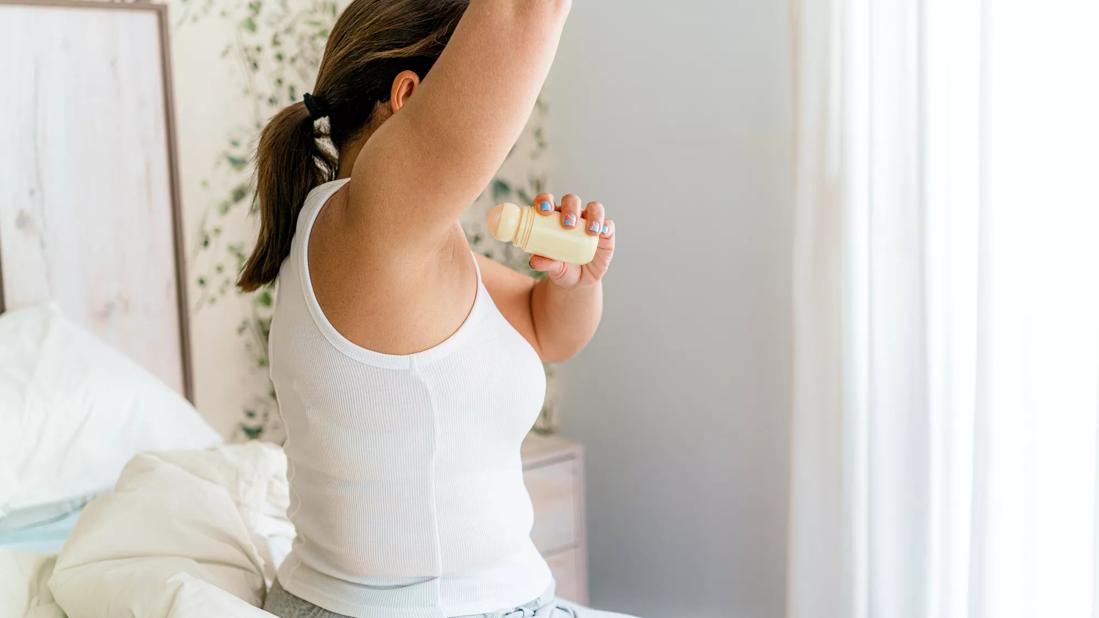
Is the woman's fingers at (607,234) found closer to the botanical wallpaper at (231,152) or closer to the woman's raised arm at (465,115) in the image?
the woman's raised arm at (465,115)

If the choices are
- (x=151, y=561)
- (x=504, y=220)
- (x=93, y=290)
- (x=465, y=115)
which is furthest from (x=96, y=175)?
(x=465, y=115)

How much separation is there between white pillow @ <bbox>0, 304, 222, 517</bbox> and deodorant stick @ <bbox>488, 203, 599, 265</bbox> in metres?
1.21

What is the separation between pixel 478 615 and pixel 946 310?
45.1 inches

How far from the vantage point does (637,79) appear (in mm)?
2711

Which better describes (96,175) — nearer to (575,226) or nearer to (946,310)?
(575,226)

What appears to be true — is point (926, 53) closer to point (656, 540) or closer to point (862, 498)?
point (862, 498)

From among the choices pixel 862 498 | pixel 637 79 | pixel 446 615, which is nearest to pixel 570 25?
pixel 637 79

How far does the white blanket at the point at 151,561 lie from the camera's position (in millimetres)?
1061

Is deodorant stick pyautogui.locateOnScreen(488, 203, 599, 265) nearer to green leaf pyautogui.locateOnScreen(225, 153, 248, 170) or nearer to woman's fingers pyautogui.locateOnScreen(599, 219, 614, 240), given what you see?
woman's fingers pyautogui.locateOnScreen(599, 219, 614, 240)

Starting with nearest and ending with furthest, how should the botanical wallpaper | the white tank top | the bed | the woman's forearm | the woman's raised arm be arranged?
the woman's raised arm, the white tank top, the woman's forearm, the bed, the botanical wallpaper

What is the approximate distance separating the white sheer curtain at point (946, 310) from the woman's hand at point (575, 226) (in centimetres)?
79

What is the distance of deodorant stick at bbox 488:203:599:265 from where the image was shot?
1.03 meters

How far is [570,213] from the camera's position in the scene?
3.50ft

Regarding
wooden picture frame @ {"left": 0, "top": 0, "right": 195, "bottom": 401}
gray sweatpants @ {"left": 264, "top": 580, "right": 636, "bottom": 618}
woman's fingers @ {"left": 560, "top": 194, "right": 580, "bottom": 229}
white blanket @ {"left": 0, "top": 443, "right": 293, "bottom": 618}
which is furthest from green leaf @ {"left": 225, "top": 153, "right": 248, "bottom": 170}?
woman's fingers @ {"left": 560, "top": 194, "right": 580, "bottom": 229}
